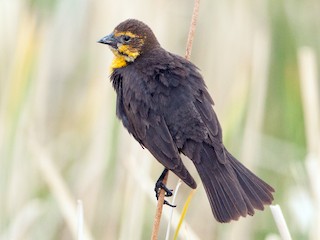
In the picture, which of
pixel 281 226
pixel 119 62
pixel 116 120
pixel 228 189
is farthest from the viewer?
pixel 116 120

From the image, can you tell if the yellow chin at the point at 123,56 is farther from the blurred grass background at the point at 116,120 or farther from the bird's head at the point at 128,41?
the blurred grass background at the point at 116,120

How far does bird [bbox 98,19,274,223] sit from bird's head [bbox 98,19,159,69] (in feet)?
0.51

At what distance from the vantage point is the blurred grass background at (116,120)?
3.30 metres

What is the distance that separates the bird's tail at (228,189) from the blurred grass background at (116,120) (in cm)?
25

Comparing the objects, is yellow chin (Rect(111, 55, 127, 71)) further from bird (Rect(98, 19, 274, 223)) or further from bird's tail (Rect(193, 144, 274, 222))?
bird's tail (Rect(193, 144, 274, 222))

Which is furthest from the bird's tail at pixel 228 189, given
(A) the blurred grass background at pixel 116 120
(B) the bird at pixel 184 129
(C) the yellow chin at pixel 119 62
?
(C) the yellow chin at pixel 119 62

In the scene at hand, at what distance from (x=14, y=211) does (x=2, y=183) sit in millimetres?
231

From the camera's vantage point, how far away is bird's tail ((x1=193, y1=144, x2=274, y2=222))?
280 centimetres

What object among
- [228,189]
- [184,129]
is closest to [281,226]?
[228,189]

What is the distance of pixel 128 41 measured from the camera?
10.7ft

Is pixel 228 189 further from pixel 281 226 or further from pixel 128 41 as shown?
pixel 128 41

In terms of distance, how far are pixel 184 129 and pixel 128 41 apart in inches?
22.3

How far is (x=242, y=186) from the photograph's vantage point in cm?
297

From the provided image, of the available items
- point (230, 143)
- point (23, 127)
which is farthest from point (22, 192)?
point (230, 143)
